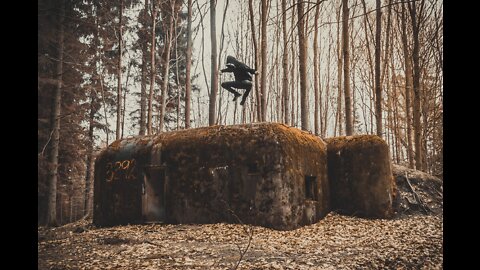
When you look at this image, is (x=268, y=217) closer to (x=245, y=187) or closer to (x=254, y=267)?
(x=245, y=187)

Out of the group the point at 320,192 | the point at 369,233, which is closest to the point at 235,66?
the point at 320,192

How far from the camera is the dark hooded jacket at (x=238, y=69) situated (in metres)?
8.59

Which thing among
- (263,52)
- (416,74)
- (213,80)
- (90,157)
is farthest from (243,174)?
(90,157)

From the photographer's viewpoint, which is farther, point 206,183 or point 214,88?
point 214,88

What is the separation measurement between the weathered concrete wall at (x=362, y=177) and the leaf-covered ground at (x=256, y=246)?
64 cm

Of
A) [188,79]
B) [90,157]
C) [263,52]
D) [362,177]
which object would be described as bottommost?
[362,177]

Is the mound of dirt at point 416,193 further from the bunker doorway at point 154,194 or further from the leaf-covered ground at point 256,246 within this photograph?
the bunker doorway at point 154,194

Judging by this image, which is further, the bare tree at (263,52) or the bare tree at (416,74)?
the bare tree at (263,52)

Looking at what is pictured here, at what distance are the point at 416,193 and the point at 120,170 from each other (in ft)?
31.3

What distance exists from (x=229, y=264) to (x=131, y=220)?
5.95m

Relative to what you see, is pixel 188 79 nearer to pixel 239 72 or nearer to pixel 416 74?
pixel 239 72

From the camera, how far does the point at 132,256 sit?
6480 millimetres

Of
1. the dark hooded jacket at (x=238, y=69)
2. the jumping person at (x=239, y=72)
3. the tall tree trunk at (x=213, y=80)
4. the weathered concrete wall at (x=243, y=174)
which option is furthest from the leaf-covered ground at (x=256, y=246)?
the tall tree trunk at (x=213, y=80)

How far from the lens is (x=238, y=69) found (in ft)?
28.9
